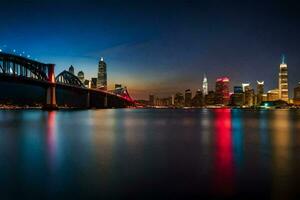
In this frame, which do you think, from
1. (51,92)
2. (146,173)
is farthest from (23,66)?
(146,173)

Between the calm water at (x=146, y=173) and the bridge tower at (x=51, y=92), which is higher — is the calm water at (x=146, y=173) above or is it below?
below

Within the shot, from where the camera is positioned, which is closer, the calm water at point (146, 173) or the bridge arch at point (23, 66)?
the calm water at point (146, 173)

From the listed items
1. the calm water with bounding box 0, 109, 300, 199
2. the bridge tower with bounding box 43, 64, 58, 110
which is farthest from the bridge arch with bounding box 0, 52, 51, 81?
the calm water with bounding box 0, 109, 300, 199

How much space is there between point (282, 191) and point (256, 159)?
7.41m

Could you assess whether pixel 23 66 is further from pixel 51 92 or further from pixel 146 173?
pixel 146 173

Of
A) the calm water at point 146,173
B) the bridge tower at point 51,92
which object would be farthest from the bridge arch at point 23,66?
the calm water at point 146,173

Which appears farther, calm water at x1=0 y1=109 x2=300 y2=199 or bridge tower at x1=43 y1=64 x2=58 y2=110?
bridge tower at x1=43 y1=64 x2=58 y2=110

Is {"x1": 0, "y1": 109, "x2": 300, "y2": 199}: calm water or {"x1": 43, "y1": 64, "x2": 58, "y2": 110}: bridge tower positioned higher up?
{"x1": 43, "y1": 64, "x2": 58, "y2": 110}: bridge tower

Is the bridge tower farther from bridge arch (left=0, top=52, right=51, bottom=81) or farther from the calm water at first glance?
the calm water

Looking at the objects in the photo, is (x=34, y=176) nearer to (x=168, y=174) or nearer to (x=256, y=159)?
(x=168, y=174)

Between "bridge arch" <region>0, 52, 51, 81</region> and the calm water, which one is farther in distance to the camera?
"bridge arch" <region>0, 52, 51, 81</region>

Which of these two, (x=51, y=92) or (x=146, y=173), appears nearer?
(x=146, y=173)

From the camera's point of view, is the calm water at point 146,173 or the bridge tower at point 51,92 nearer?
the calm water at point 146,173

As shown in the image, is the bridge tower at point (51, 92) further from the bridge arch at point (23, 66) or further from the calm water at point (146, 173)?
the calm water at point (146, 173)
